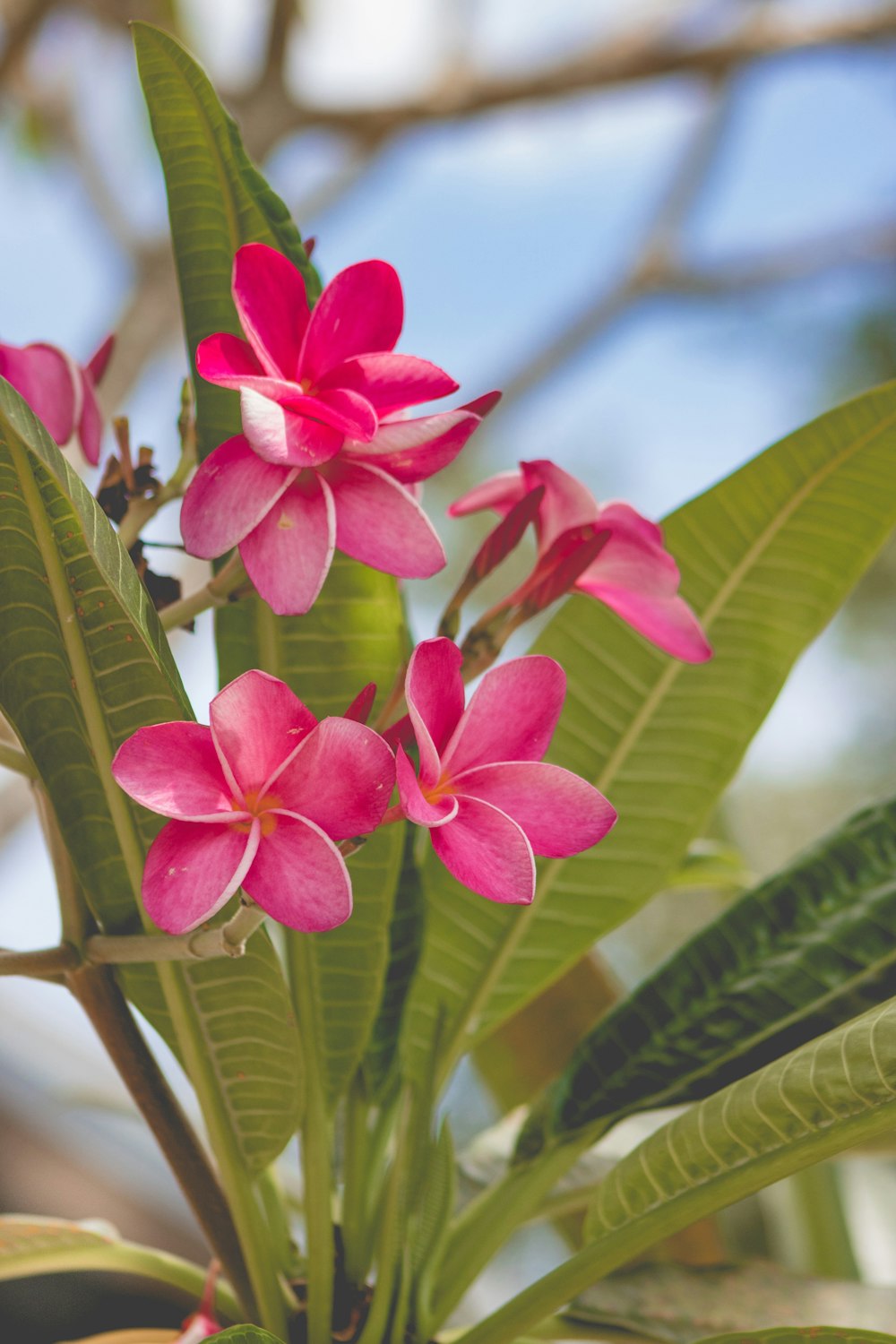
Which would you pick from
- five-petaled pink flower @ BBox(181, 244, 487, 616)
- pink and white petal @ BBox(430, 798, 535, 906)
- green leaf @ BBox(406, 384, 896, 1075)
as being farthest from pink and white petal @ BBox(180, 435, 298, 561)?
green leaf @ BBox(406, 384, 896, 1075)

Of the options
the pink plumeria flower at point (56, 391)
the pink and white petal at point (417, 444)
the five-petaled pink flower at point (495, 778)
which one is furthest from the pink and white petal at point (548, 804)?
the pink plumeria flower at point (56, 391)

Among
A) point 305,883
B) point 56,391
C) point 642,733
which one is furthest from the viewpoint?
point 642,733

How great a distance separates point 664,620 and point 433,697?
147 mm

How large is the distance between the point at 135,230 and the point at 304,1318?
86.2 inches

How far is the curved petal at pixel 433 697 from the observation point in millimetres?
300

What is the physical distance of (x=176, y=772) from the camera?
29 cm

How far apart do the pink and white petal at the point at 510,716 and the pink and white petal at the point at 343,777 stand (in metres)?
0.03

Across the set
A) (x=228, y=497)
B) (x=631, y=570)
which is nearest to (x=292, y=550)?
(x=228, y=497)

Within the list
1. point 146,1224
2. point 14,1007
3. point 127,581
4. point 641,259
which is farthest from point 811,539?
point 641,259

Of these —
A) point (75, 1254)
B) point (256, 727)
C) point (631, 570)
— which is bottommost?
point (75, 1254)

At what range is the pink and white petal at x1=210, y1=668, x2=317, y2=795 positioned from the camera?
0.96 ft

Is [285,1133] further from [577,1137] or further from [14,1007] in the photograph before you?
[14,1007]

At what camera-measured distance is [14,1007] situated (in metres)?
1.74

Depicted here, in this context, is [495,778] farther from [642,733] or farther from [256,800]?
[642,733]
